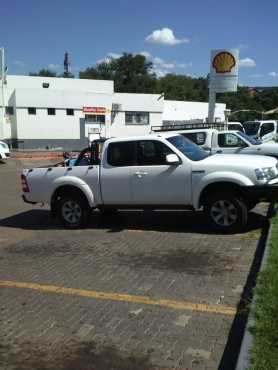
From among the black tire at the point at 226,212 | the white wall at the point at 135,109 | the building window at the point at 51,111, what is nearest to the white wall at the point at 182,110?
the white wall at the point at 135,109

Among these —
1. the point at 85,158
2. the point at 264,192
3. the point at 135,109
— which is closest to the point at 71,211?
the point at 85,158

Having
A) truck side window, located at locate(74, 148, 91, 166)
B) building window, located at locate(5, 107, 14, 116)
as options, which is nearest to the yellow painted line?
truck side window, located at locate(74, 148, 91, 166)

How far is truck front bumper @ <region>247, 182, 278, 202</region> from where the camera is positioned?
8477 millimetres

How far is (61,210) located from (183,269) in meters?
4.00

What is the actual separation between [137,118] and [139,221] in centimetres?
3981

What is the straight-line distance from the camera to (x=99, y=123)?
47.0m

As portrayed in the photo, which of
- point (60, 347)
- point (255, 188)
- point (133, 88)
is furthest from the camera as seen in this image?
point (133, 88)

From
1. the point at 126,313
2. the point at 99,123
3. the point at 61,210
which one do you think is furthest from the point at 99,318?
the point at 99,123

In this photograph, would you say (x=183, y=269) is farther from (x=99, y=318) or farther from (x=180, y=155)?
(x=180, y=155)

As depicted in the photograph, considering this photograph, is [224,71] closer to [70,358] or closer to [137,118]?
[137,118]

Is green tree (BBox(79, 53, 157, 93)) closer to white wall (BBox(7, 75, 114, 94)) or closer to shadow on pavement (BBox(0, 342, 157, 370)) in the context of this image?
white wall (BBox(7, 75, 114, 94))

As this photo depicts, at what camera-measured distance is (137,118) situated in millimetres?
49594

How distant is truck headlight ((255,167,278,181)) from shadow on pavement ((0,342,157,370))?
16.0 ft

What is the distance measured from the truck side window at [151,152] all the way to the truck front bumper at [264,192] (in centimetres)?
164
